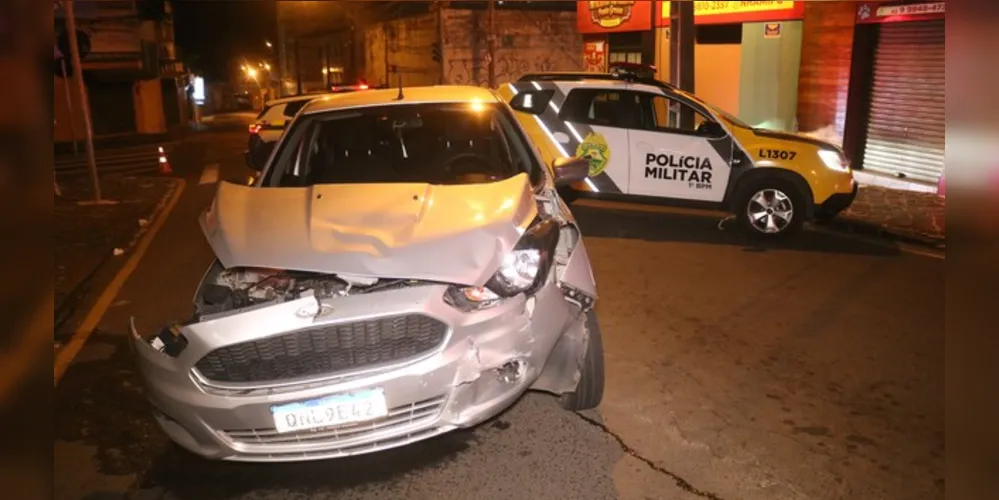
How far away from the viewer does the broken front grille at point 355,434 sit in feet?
11.4

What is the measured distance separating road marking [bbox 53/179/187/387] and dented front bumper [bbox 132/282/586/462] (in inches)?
25.3

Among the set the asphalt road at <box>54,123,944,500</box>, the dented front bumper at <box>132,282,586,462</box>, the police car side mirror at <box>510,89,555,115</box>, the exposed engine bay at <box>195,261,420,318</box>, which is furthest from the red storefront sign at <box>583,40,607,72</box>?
the dented front bumper at <box>132,282,586,462</box>

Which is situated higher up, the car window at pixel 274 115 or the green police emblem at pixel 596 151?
the car window at pixel 274 115

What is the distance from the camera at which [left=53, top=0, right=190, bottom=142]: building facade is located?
2259 cm

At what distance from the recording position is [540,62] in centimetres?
2820

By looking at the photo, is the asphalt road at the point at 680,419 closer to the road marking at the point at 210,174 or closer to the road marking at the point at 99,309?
the road marking at the point at 99,309

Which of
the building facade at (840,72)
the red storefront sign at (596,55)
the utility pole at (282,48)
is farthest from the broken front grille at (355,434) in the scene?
the utility pole at (282,48)

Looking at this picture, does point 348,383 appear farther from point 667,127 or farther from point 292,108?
point 292,108

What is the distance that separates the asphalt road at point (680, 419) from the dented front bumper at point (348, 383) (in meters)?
0.42

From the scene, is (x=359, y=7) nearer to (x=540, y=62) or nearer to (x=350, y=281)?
(x=540, y=62)

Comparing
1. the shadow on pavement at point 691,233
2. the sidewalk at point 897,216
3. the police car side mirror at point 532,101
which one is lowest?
the shadow on pavement at point 691,233

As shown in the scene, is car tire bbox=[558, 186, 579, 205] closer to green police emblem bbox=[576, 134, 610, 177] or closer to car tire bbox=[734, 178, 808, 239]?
green police emblem bbox=[576, 134, 610, 177]

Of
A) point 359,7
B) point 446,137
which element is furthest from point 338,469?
point 359,7

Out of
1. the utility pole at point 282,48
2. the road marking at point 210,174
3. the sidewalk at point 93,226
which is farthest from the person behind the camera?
the utility pole at point 282,48
